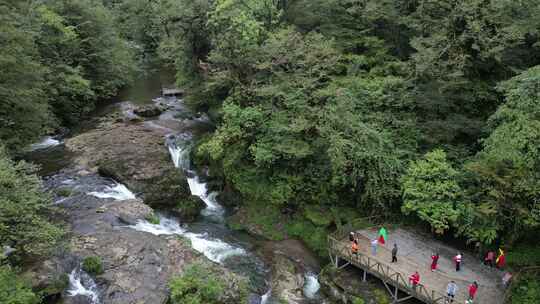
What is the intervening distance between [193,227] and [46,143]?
16.0 meters

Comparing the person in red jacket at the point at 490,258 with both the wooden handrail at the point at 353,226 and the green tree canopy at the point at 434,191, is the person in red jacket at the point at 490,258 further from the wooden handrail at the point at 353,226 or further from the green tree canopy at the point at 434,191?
the wooden handrail at the point at 353,226

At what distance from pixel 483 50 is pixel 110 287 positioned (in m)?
21.6

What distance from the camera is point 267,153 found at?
2528 centimetres

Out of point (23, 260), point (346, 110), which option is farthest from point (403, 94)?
point (23, 260)

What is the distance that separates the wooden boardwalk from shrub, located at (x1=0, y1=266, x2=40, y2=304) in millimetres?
13507

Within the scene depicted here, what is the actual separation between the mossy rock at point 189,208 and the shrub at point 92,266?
25.1 feet

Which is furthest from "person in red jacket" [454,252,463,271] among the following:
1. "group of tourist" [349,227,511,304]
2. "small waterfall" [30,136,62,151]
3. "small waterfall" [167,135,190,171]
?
"small waterfall" [30,136,62,151]

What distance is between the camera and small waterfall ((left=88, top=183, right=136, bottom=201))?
2543cm

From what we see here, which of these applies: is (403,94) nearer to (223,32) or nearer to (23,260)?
(223,32)

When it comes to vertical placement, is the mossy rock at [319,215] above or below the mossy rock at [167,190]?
above

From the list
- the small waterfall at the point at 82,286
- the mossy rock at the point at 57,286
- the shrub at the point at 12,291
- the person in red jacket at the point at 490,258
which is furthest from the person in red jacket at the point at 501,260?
the shrub at the point at 12,291

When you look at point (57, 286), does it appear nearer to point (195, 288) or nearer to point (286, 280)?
point (195, 288)

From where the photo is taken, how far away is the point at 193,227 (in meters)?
25.6

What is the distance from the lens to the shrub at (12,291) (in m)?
14.6
